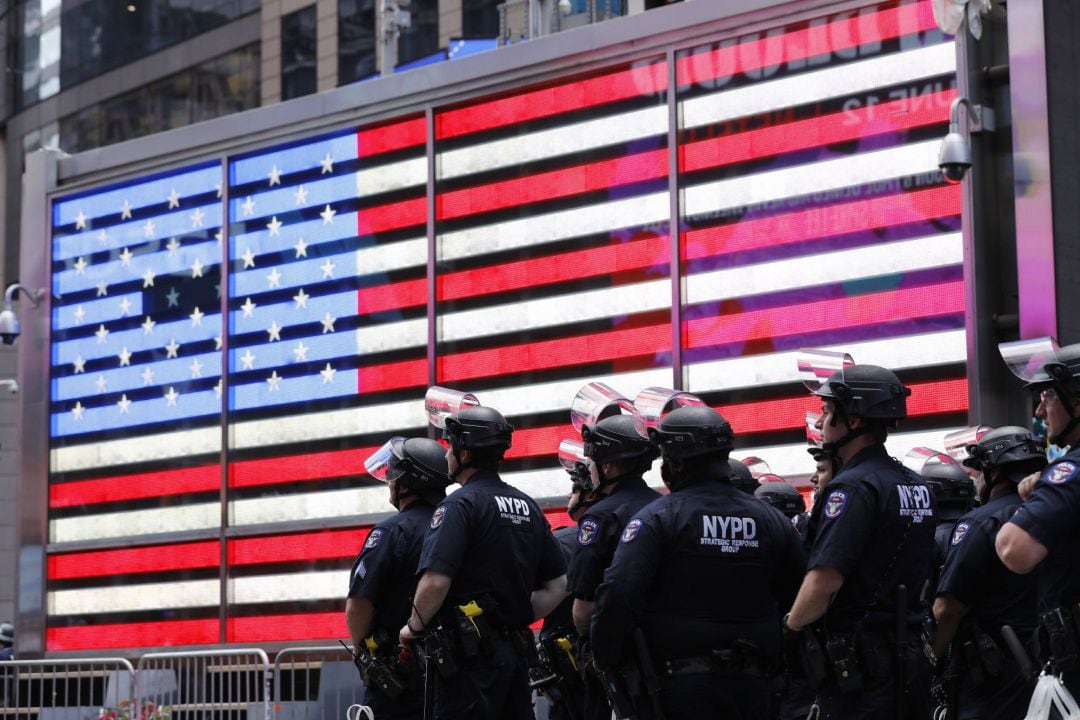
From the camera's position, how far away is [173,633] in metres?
16.0

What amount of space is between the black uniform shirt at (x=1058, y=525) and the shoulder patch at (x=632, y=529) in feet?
5.01

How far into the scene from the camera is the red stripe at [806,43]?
1227 cm

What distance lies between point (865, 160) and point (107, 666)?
8173 mm

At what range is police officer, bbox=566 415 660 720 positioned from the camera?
8.48 m

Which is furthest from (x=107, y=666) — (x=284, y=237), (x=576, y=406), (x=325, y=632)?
(x=576, y=406)

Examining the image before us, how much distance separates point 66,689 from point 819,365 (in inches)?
382

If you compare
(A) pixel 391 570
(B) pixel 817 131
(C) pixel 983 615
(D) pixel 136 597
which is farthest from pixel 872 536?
(D) pixel 136 597

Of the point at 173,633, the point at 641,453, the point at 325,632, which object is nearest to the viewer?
the point at 641,453

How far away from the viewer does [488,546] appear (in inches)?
357

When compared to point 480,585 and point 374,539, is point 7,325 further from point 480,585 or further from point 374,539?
point 480,585

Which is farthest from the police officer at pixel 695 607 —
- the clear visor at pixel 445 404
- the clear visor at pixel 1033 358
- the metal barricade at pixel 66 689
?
the metal barricade at pixel 66 689

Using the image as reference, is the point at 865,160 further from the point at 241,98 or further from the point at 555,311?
the point at 241,98

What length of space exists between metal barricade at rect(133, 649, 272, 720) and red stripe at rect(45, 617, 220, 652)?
0.84m

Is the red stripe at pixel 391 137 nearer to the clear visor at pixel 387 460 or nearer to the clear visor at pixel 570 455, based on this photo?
the clear visor at pixel 570 455
